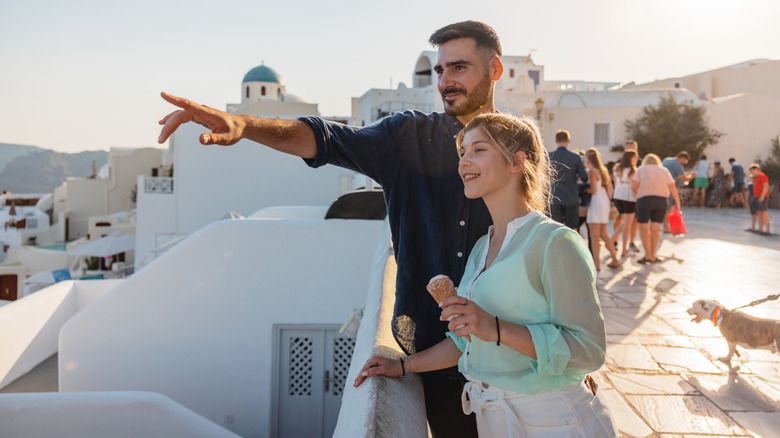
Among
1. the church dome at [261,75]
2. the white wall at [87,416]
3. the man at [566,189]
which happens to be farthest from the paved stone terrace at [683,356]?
the church dome at [261,75]

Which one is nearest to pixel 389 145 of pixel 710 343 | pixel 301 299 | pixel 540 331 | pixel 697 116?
pixel 540 331

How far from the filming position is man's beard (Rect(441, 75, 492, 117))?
204 cm

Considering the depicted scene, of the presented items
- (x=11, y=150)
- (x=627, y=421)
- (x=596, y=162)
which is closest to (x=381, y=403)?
(x=627, y=421)

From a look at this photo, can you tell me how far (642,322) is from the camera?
5102 mm

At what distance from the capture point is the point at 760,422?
3.13m

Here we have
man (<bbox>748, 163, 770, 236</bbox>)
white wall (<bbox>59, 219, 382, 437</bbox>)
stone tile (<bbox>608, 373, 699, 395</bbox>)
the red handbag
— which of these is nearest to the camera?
stone tile (<bbox>608, 373, 699, 395</bbox>)

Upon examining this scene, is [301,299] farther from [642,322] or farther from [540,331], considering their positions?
[540,331]

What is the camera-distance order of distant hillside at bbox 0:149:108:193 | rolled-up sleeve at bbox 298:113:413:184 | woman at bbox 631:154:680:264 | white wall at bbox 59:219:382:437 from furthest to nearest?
distant hillside at bbox 0:149:108:193
white wall at bbox 59:219:382:437
woman at bbox 631:154:680:264
rolled-up sleeve at bbox 298:113:413:184

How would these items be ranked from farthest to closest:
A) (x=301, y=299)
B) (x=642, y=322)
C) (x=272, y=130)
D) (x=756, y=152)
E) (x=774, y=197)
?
1. (x=756, y=152)
2. (x=774, y=197)
3. (x=301, y=299)
4. (x=642, y=322)
5. (x=272, y=130)

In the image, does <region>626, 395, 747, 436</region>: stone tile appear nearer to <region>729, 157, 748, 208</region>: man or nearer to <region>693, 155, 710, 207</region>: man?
<region>729, 157, 748, 208</region>: man

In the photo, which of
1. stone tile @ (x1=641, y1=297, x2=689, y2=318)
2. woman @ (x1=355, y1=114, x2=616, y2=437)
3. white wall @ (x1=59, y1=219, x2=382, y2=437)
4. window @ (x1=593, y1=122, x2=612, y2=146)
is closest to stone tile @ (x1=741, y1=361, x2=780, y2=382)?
stone tile @ (x1=641, y1=297, x2=689, y2=318)

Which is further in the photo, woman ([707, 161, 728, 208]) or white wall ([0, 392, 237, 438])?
woman ([707, 161, 728, 208])

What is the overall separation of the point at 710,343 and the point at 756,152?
23.2 metres

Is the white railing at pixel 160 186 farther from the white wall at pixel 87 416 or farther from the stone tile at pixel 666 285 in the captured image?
the stone tile at pixel 666 285
